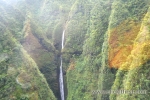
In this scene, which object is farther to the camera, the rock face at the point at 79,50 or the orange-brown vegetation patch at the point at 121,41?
the orange-brown vegetation patch at the point at 121,41

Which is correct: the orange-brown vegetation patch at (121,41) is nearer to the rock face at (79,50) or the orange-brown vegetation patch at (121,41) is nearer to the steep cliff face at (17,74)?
the rock face at (79,50)

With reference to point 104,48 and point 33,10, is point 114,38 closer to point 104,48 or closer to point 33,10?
point 104,48

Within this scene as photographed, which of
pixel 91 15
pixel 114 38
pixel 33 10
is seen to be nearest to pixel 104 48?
pixel 114 38

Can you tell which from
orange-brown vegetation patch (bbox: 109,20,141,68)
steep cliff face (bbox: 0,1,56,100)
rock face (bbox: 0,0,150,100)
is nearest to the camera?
rock face (bbox: 0,0,150,100)

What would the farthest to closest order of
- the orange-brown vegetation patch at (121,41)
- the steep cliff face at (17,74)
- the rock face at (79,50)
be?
the steep cliff face at (17,74), the orange-brown vegetation patch at (121,41), the rock face at (79,50)

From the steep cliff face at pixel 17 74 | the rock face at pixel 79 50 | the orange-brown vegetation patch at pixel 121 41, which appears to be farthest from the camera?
the steep cliff face at pixel 17 74

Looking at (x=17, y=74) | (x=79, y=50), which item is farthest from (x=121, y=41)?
(x=17, y=74)

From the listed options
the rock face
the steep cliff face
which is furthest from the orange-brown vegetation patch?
the steep cliff face

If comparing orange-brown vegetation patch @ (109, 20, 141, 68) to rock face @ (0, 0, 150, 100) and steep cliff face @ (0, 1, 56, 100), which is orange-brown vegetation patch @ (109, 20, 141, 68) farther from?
steep cliff face @ (0, 1, 56, 100)

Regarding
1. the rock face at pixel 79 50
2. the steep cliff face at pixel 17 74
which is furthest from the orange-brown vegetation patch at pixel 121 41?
the steep cliff face at pixel 17 74
